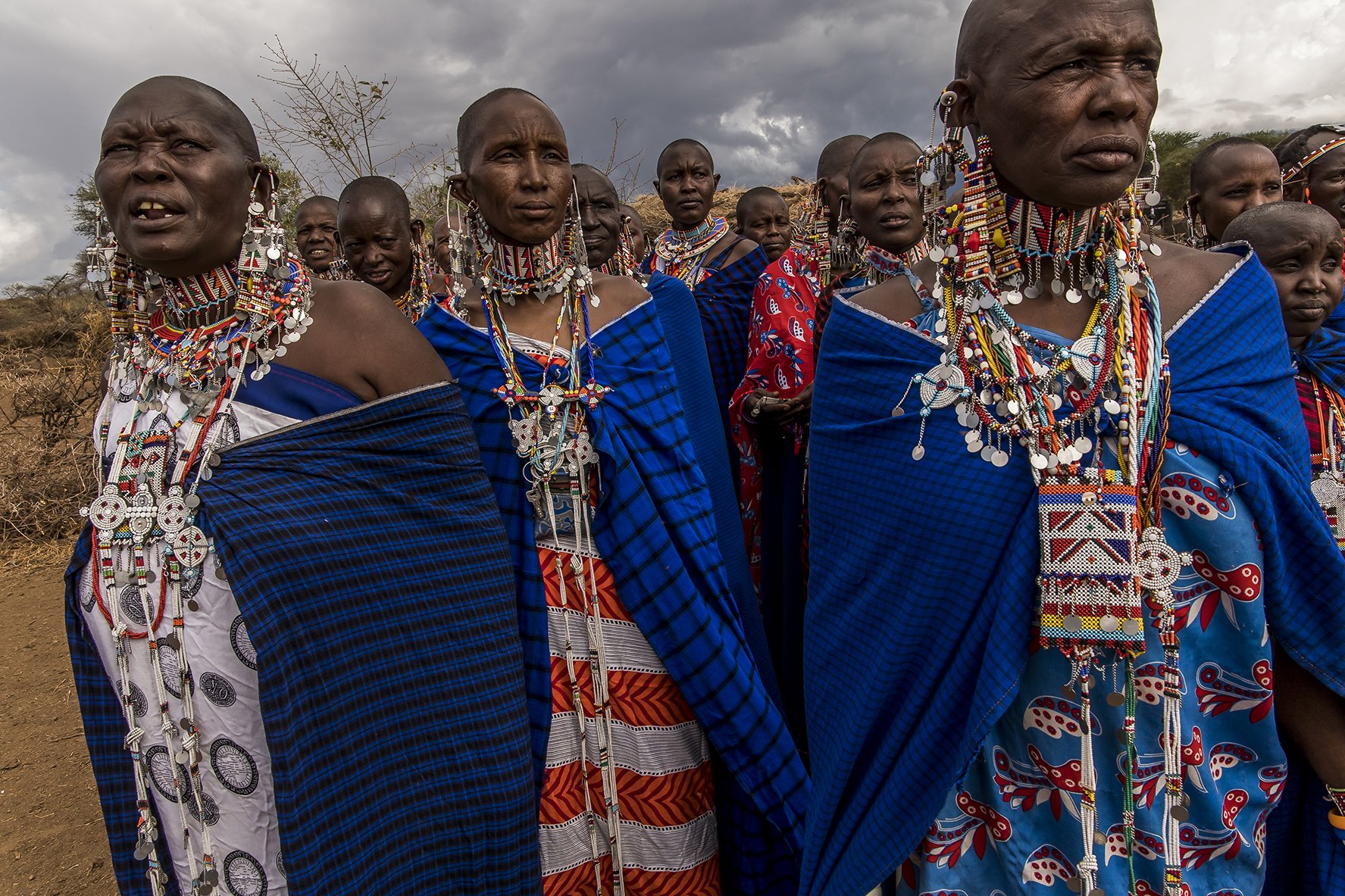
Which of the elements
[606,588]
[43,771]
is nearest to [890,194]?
[606,588]

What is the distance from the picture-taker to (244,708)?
180 cm

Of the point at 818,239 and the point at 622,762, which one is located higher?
the point at 818,239

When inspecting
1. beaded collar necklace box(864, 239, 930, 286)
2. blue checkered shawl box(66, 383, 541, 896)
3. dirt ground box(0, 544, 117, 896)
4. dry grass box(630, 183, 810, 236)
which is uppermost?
dry grass box(630, 183, 810, 236)

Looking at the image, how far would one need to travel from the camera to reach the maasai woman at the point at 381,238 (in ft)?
14.5

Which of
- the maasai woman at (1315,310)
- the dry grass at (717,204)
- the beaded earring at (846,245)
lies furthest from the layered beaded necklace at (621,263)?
the dry grass at (717,204)

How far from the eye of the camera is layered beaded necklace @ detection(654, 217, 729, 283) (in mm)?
5059

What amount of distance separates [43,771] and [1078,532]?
4.99 m

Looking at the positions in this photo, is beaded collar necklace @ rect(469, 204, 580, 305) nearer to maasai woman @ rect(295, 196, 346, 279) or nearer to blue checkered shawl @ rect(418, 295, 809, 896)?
blue checkered shawl @ rect(418, 295, 809, 896)

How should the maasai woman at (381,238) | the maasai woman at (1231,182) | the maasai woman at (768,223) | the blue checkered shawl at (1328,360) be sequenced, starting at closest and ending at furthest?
the blue checkered shawl at (1328,360) < the maasai woman at (1231,182) < the maasai woman at (381,238) < the maasai woman at (768,223)

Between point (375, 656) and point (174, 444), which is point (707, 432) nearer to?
point (375, 656)

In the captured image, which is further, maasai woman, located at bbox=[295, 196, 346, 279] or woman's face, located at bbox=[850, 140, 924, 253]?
maasai woman, located at bbox=[295, 196, 346, 279]

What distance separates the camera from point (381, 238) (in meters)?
4.45

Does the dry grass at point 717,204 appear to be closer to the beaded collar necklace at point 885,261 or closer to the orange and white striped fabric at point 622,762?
the beaded collar necklace at point 885,261

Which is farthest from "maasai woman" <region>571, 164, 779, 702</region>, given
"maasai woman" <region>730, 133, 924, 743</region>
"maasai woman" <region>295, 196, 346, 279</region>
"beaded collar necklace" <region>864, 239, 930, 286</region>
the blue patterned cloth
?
"maasai woman" <region>295, 196, 346, 279</region>
